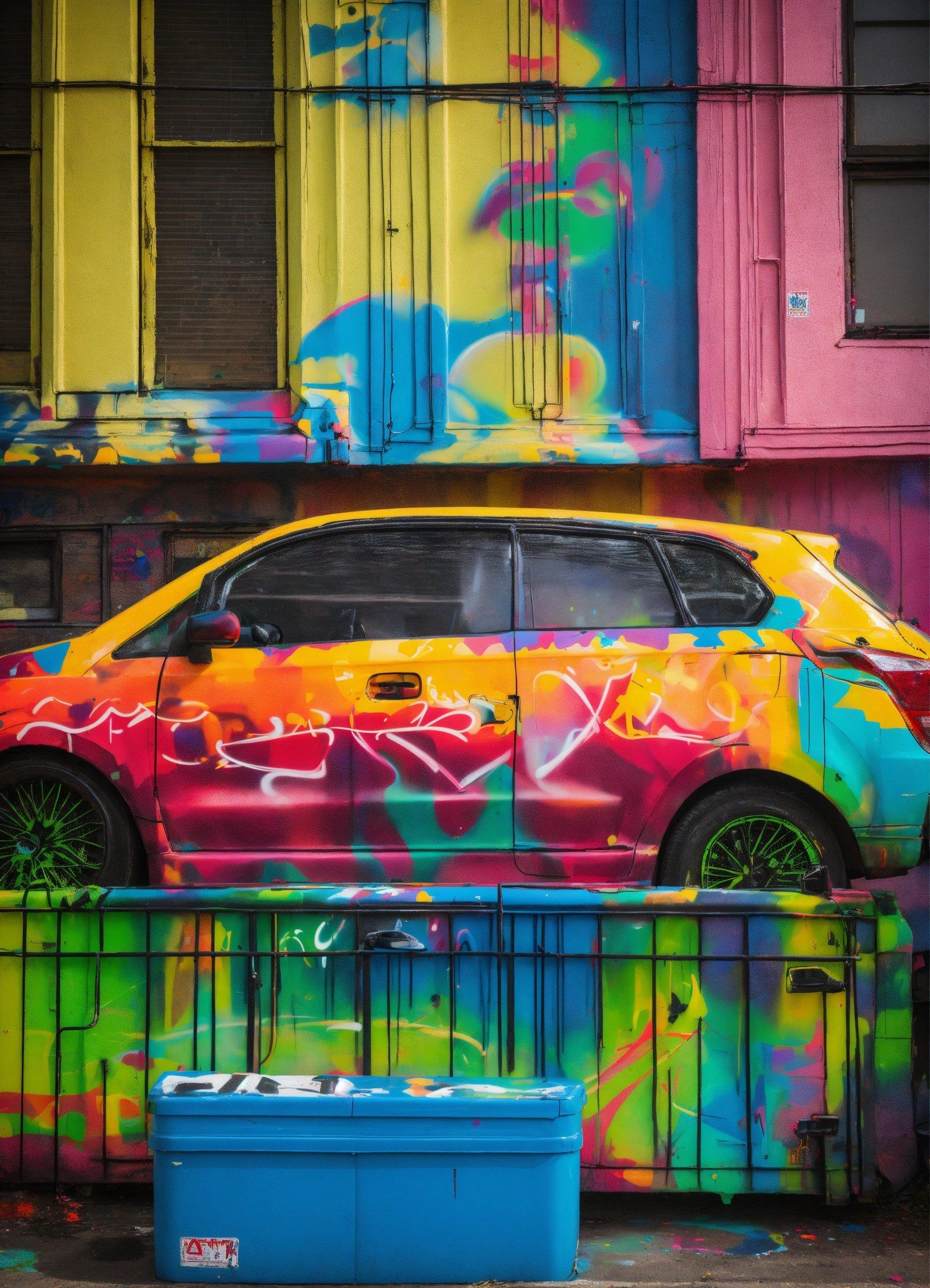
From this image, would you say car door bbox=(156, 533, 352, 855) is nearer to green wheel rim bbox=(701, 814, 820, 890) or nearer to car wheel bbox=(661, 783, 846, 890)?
car wheel bbox=(661, 783, 846, 890)

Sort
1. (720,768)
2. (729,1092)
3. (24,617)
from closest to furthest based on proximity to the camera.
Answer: (729,1092) < (720,768) < (24,617)

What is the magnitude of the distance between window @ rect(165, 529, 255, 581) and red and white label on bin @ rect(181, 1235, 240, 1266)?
5602 mm

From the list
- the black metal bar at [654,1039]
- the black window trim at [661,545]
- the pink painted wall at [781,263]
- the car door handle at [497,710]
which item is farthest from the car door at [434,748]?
the pink painted wall at [781,263]

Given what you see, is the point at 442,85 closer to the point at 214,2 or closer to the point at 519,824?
the point at 214,2

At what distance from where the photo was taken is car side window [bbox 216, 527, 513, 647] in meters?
5.64

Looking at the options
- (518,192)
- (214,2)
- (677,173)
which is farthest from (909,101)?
(214,2)

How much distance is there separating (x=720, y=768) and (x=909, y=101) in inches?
235

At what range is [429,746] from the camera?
17.8 feet

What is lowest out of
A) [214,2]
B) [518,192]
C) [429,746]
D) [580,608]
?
[429,746]

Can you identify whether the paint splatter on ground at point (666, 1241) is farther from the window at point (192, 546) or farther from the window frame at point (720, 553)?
the window at point (192, 546)

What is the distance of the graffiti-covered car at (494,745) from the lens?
17.7ft

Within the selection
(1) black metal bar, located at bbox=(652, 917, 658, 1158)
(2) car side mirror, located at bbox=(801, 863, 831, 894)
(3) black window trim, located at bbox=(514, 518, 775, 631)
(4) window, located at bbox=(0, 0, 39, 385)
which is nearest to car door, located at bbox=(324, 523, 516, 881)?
(3) black window trim, located at bbox=(514, 518, 775, 631)

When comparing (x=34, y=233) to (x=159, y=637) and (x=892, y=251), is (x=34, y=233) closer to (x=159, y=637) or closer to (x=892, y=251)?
(x=159, y=637)

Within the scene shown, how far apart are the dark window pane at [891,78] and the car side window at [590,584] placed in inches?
193
